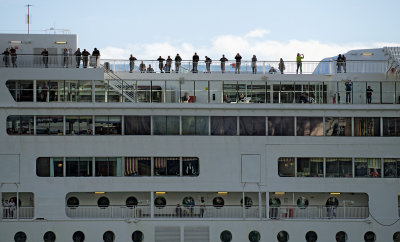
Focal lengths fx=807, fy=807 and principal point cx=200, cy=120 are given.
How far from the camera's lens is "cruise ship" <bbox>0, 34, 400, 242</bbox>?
37.5m

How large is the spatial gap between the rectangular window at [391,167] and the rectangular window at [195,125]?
8.63 m

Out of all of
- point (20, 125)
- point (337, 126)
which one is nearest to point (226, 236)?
point (337, 126)

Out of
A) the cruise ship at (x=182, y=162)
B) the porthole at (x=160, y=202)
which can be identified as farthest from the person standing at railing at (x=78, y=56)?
the porthole at (x=160, y=202)

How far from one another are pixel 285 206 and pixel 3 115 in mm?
14040

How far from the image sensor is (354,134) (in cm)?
3838

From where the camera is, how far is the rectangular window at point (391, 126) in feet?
126

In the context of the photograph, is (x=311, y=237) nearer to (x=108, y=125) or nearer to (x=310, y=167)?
(x=310, y=167)

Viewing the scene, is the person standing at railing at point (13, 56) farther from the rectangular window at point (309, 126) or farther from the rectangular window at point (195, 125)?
the rectangular window at point (309, 126)

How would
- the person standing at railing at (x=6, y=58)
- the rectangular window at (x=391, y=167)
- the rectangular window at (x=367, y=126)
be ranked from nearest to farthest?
the rectangular window at (x=391, y=167) → the rectangular window at (x=367, y=126) → the person standing at railing at (x=6, y=58)

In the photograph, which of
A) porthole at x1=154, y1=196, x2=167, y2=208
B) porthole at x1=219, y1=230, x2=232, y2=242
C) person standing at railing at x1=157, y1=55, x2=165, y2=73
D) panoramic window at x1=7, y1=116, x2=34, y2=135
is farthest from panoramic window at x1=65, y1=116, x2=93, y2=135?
porthole at x1=219, y1=230, x2=232, y2=242

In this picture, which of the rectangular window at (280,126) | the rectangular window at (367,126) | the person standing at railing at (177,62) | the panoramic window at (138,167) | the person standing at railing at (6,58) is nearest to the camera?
the panoramic window at (138,167)

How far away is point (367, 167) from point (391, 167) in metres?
1.15

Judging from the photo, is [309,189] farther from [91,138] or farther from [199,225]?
[91,138]

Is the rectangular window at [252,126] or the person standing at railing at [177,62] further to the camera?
the person standing at railing at [177,62]
